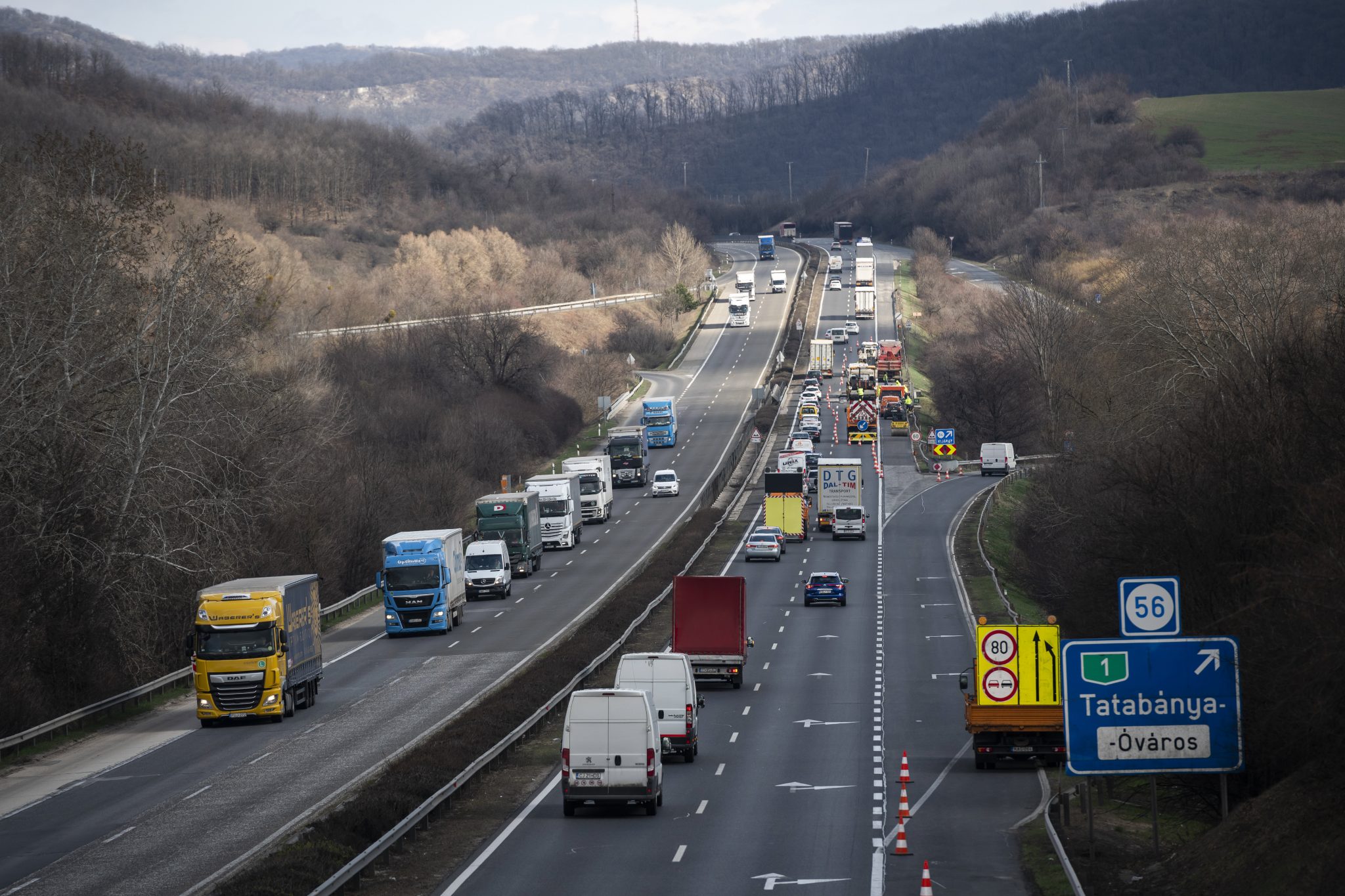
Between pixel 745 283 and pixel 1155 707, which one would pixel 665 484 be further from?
pixel 745 283

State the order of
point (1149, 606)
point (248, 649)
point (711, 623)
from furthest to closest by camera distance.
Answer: point (711, 623) → point (248, 649) → point (1149, 606)

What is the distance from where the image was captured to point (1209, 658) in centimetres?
1625

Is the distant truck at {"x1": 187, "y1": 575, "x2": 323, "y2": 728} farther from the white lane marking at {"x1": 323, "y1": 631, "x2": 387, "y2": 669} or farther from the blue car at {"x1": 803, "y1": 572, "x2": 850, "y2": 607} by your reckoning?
the blue car at {"x1": 803, "y1": 572, "x2": 850, "y2": 607}

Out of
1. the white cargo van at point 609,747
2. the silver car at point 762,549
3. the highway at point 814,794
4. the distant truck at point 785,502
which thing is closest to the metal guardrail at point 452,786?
the highway at point 814,794

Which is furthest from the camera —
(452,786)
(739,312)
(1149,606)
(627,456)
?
(739,312)

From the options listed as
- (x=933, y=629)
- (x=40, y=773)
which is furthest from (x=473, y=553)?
(x=40, y=773)

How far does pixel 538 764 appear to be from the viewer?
97.8 ft

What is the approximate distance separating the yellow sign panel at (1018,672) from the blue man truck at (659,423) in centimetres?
7069

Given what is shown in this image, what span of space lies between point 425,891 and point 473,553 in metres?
38.3

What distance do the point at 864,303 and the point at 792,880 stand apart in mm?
135299

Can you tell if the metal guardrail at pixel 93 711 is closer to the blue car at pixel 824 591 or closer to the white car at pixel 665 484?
the blue car at pixel 824 591

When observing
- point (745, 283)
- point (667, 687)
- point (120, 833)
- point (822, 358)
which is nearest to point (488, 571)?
point (667, 687)

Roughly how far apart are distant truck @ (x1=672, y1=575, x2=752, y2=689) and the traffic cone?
16590mm

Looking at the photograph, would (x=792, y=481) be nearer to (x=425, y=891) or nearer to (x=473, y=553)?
(x=473, y=553)
